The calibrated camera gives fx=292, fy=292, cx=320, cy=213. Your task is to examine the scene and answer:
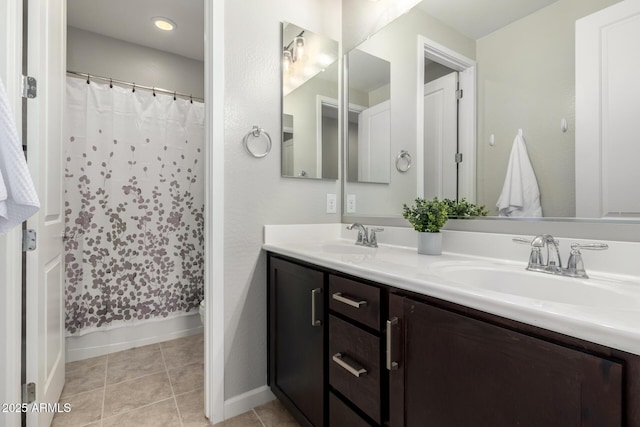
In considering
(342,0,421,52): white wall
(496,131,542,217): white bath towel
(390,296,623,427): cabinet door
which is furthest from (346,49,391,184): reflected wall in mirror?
(390,296,623,427): cabinet door

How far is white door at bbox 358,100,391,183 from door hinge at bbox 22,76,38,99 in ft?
4.99

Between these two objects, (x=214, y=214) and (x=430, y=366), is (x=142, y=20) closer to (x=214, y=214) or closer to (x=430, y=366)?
(x=214, y=214)

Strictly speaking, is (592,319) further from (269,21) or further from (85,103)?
(85,103)

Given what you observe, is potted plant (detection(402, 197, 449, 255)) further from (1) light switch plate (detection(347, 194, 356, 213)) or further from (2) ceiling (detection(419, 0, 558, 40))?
(2) ceiling (detection(419, 0, 558, 40))

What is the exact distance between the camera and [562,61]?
3.21 feet

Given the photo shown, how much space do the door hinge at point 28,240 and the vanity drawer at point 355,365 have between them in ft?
3.93

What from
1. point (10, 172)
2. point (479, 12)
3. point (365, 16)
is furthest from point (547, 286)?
point (365, 16)

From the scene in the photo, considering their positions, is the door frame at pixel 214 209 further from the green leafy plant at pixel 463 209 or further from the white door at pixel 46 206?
the green leafy plant at pixel 463 209

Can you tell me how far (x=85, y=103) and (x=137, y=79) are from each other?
2.04ft

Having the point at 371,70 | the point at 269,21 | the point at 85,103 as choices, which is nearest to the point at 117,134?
the point at 85,103

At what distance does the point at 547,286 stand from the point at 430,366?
0.44 metres


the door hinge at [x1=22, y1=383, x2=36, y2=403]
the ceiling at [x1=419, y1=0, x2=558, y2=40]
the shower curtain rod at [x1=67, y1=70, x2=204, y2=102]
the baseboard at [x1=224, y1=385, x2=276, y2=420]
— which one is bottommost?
the baseboard at [x1=224, y1=385, x2=276, y2=420]

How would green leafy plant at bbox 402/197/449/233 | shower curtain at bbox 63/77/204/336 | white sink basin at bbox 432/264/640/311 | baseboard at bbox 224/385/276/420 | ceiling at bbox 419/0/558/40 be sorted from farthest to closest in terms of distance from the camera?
shower curtain at bbox 63/77/204/336
baseboard at bbox 224/385/276/420
green leafy plant at bbox 402/197/449/233
ceiling at bbox 419/0/558/40
white sink basin at bbox 432/264/640/311

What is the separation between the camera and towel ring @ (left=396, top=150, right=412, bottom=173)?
154cm
